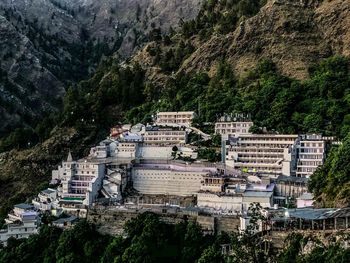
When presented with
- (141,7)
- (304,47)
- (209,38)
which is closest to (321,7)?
(304,47)

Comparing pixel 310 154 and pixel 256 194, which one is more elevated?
pixel 310 154

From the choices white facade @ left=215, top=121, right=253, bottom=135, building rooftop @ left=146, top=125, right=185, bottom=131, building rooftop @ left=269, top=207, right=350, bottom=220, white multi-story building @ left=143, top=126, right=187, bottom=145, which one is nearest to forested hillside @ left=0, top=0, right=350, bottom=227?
white facade @ left=215, top=121, right=253, bottom=135

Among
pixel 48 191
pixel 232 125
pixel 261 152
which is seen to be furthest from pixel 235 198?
pixel 48 191

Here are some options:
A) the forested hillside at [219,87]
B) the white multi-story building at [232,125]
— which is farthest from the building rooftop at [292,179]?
the white multi-story building at [232,125]

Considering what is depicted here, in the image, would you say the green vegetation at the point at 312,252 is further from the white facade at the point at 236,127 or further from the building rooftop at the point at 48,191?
the building rooftop at the point at 48,191

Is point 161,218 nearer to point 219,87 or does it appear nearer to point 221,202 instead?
point 221,202

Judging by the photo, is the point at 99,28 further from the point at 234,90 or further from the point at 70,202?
the point at 70,202

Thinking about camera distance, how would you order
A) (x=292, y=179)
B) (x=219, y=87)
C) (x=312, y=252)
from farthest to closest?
1. (x=219, y=87)
2. (x=292, y=179)
3. (x=312, y=252)

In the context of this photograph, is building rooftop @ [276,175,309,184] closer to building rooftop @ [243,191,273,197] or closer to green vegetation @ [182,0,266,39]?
building rooftop @ [243,191,273,197]
